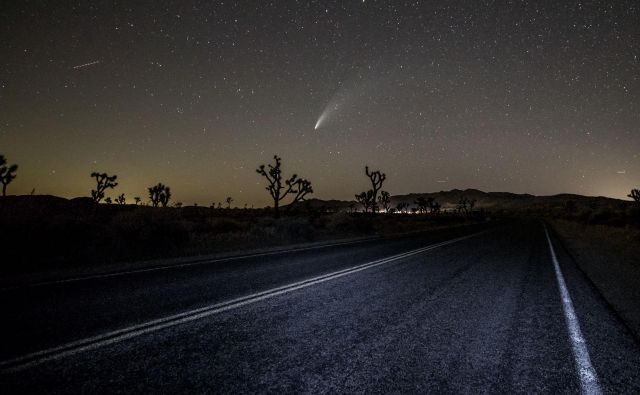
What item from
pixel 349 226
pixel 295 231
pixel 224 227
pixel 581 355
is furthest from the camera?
pixel 349 226

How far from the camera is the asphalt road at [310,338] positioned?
106 inches

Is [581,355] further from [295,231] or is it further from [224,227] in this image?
[224,227]

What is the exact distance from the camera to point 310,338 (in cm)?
358

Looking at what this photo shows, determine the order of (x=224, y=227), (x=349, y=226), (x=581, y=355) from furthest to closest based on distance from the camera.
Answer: (x=349, y=226)
(x=224, y=227)
(x=581, y=355)

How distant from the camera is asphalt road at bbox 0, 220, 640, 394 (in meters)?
2.69

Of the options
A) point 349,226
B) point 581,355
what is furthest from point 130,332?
point 349,226

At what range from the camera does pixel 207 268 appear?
8203mm

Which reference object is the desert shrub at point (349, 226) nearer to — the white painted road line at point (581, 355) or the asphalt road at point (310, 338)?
the asphalt road at point (310, 338)

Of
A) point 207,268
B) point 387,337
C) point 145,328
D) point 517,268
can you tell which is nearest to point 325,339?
point 387,337

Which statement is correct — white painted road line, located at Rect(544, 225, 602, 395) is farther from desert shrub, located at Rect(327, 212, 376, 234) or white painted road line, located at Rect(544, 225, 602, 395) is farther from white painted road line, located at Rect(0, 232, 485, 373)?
desert shrub, located at Rect(327, 212, 376, 234)

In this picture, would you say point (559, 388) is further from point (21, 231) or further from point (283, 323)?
point (21, 231)

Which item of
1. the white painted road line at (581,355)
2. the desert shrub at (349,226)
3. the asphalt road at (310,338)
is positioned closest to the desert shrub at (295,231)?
the desert shrub at (349,226)

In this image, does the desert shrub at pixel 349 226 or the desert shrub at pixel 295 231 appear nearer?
the desert shrub at pixel 295 231

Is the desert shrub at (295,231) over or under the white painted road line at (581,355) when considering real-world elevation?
over
